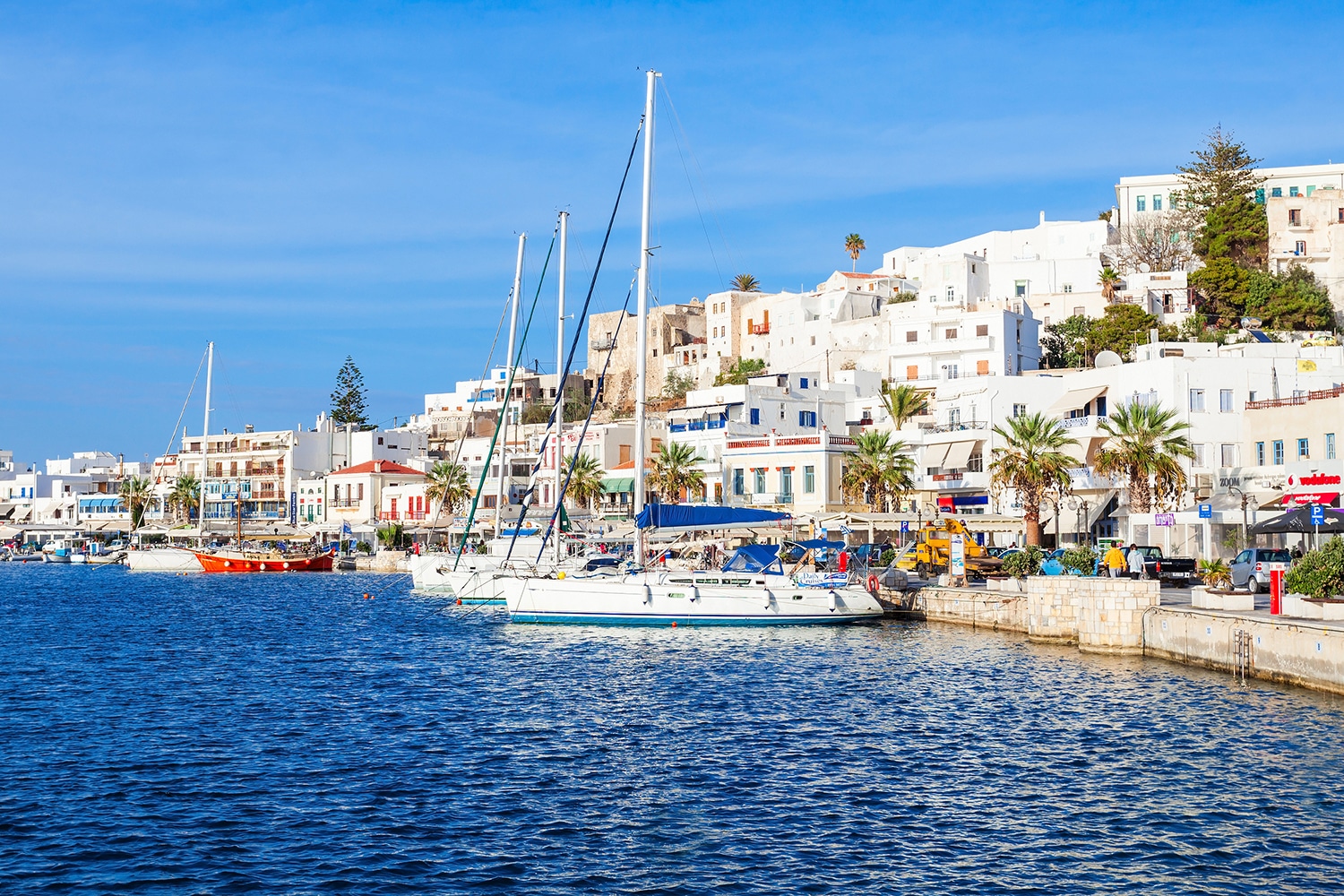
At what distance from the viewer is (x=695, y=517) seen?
1721 inches

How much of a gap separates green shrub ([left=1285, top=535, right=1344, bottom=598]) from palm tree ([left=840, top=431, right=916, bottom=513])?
31994 mm

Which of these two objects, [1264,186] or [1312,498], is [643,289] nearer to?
[1312,498]

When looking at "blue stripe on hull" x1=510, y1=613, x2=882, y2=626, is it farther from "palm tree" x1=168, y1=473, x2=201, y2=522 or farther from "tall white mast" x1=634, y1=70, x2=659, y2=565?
"palm tree" x1=168, y1=473, x2=201, y2=522

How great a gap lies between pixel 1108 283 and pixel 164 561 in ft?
241

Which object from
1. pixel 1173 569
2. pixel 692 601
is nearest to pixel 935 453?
pixel 1173 569

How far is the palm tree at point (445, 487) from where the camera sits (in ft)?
→ 288

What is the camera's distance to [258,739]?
24.7m

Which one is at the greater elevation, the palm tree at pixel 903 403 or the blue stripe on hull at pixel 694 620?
the palm tree at pixel 903 403

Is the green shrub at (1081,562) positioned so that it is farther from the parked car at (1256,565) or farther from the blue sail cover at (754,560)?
the blue sail cover at (754,560)

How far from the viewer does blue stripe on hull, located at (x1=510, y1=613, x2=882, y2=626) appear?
41.6m

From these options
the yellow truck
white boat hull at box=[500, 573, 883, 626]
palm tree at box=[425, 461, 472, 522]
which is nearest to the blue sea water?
white boat hull at box=[500, 573, 883, 626]

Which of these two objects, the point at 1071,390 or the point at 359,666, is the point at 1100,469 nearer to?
the point at 1071,390

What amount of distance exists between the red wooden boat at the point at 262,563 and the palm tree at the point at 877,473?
149ft

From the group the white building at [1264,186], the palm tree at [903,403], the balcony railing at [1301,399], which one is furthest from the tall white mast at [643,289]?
the white building at [1264,186]
